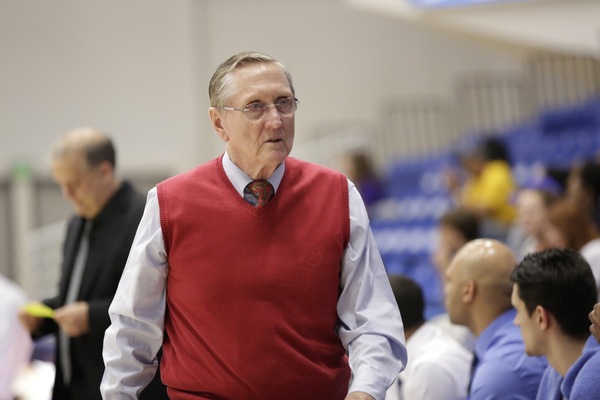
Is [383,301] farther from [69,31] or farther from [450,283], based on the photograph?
[69,31]

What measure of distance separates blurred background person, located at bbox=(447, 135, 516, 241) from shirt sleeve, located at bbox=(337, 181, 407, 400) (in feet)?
15.3

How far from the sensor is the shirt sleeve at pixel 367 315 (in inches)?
83.7

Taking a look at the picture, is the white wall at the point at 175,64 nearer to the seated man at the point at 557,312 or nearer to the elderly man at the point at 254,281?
the seated man at the point at 557,312

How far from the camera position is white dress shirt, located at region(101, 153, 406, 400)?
2201 millimetres

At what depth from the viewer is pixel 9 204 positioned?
1172 centimetres

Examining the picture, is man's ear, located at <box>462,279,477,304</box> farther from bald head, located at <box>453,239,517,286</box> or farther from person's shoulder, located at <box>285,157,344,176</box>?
person's shoulder, located at <box>285,157,344,176</box>

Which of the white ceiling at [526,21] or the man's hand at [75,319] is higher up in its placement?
the white ceiling at [526,21]

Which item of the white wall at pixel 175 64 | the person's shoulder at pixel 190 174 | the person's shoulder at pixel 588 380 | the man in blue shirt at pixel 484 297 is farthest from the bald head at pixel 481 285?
the white wall at pixel 175 64

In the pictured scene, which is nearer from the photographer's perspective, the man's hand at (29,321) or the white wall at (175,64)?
the man's hand at (29,321)

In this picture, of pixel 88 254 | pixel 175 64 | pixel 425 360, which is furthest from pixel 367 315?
pixel 175 64

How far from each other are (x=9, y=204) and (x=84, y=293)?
891 cm

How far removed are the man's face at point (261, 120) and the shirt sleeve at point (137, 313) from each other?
256 millimetres

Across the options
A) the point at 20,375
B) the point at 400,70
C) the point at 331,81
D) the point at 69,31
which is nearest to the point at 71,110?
the point at 69,31

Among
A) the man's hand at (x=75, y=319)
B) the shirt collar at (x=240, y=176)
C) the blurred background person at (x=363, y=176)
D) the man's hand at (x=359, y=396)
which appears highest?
the shirt collar at (x=240, y=176)
